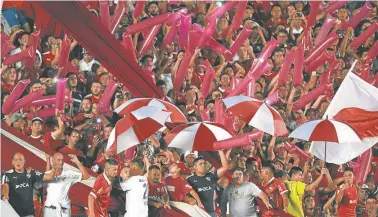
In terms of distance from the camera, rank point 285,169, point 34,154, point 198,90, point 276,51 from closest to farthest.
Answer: point 34,154, point 285,169, point 198,90, point 276,51

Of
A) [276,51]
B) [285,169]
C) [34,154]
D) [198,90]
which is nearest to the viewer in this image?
[34,154]

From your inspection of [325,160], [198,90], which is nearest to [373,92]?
[325,160]

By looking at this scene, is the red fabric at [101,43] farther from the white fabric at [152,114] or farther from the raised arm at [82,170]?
the raised arm at [82,170]

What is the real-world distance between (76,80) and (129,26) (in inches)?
60.3

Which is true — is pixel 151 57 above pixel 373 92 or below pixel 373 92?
above

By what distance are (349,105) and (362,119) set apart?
0.67ft

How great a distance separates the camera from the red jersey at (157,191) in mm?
11445

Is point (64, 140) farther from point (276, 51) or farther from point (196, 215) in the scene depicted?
point (276, 51)

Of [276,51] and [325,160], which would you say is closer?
[325,160]

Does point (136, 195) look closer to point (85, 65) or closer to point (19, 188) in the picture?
point (19, 188)

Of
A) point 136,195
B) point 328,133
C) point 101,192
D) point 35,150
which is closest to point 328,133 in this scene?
point 328,133

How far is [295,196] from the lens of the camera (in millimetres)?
12273

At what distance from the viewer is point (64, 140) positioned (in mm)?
12000

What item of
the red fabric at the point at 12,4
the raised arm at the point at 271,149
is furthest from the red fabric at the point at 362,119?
the red fabric at the point at 12,4
